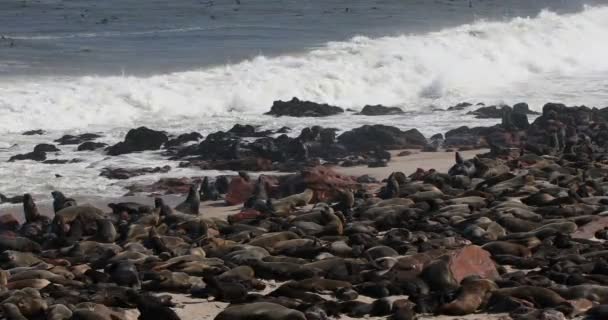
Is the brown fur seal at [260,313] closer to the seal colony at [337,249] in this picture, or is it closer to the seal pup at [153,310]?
the seal colony at [337,249]

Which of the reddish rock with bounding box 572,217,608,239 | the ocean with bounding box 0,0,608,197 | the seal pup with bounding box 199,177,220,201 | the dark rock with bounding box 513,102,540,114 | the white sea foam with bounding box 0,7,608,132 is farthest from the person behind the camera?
the white sea foam with bounding box 0,7,608,132

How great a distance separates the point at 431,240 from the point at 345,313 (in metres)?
2.77

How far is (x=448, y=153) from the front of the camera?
73.7 ft

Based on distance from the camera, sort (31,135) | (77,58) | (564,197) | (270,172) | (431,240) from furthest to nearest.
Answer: (77,58)
(31,135)
(270,172)
(564,197)
(431,240)

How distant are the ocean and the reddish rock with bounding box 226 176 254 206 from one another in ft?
6.74

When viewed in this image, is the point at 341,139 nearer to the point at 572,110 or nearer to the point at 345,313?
the point at 572,110

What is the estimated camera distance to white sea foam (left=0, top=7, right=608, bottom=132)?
2778cm

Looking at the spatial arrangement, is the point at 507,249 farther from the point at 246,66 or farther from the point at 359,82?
the point at 246,66

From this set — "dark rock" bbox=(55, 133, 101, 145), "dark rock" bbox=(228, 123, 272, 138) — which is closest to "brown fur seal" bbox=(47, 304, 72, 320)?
"dark rock" bbox=(55, 133, 101, 145)

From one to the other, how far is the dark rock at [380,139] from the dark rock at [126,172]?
393 centimetres

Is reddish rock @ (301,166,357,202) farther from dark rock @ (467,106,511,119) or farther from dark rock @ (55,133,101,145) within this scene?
dark rock @ (467,106,511,119)

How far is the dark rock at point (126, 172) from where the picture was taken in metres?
19.8

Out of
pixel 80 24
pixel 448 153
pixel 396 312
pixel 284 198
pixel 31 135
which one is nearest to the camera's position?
pixel 396 312

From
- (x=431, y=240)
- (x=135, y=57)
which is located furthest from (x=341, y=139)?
(x=135, y=57)
